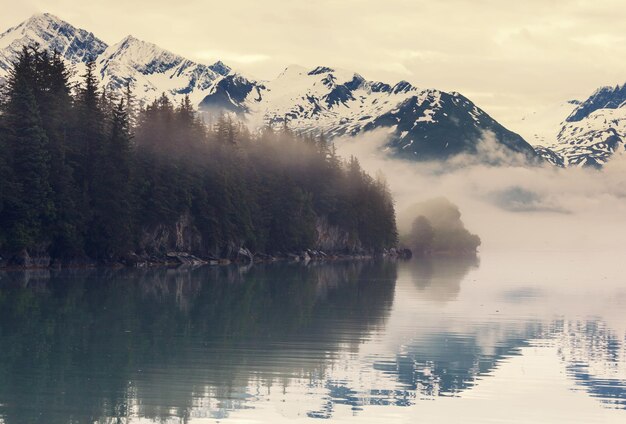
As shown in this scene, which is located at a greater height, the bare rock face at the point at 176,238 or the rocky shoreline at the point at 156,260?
the bare rock face at the point at 176,238

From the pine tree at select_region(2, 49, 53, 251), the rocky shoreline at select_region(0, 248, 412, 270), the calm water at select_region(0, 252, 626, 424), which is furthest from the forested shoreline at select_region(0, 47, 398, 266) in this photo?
the calm water at select_region(0, 252, 626, 424)

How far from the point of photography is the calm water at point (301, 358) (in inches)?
1246

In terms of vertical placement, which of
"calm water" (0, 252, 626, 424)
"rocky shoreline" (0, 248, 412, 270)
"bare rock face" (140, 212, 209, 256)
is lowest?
"calm water" (0, 252, 626, 424)

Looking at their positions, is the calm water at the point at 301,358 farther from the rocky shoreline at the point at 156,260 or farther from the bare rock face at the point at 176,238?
the bare rock face at the point at 176,238

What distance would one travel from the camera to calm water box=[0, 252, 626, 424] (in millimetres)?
31641

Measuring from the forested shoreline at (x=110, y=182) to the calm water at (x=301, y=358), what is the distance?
1160 inches

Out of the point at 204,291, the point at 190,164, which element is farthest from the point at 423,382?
the point at 190,164

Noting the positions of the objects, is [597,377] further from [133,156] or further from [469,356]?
[133,156]

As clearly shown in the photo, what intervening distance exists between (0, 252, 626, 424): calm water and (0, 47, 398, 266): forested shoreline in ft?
96.7

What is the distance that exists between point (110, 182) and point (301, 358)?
8542cm

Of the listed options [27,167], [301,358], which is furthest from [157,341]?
[27,167]

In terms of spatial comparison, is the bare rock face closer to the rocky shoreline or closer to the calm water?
the rocky shoreline

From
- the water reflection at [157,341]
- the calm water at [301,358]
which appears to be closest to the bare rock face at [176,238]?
the water reflection at [157,341]

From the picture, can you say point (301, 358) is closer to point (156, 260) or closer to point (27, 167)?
point (27, 167)
